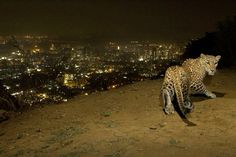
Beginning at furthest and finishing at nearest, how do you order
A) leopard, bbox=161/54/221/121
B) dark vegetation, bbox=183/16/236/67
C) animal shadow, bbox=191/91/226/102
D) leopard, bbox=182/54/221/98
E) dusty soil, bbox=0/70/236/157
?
dark vegetation, bbox=183/16/236/67, animal shadow, bbox=191/91/226/102, leopard, bbox=182/54/221/98, leopard, bbox=161/54/221/121, dusty soil, bbox=0/70/236/157

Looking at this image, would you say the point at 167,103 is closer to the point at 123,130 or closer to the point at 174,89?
the point at 174,89

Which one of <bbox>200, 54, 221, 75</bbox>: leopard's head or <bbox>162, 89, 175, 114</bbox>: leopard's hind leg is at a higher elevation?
<bbox>200, 54, 221, 75</bbox>: leopard's head

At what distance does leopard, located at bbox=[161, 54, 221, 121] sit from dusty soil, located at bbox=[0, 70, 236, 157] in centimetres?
26

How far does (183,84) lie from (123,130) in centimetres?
212

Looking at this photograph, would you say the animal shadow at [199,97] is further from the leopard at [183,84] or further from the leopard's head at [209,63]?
the leopard's head at [209,63]

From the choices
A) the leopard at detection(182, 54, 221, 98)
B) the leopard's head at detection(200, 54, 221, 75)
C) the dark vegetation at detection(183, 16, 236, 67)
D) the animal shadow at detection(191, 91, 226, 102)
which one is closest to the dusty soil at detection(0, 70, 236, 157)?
the animal shadow at detection(191, 91, 226, 102)

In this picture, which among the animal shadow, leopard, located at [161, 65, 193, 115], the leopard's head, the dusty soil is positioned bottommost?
the dusty soil

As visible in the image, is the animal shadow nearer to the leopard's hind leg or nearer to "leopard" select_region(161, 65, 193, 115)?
"leopard" select_region(161, 65, 193, 115)

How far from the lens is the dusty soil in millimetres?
6980

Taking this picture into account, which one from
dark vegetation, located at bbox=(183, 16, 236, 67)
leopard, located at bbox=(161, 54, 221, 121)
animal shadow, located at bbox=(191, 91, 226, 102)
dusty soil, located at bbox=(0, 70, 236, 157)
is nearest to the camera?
dusty soil, located at bbox=(0, 70, 236, 157)

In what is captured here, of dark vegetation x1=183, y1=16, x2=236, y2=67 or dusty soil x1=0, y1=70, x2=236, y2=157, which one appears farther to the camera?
→ dark vegetation x1=183, y1=16, x2=236, y2=67

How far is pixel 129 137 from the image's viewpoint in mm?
7691

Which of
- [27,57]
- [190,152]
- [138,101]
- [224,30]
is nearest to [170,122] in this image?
[190,152]

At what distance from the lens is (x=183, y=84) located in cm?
934
